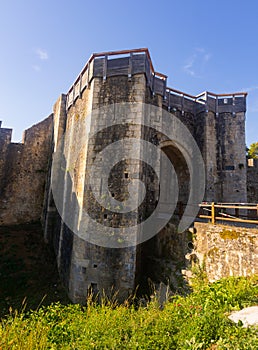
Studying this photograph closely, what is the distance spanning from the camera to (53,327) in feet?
12.8

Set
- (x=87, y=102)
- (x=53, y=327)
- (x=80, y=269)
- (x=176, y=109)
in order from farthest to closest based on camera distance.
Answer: (x=176, y=109), (x=87, y=102), (x=80, y=269), (x=53, y=327)

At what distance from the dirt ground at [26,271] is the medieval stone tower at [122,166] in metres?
0.65

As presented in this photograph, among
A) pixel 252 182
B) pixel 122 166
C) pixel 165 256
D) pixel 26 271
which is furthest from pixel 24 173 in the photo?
pixel 252 182

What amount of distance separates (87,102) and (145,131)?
10.1 feet

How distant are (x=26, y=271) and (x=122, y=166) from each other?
7.03 metres

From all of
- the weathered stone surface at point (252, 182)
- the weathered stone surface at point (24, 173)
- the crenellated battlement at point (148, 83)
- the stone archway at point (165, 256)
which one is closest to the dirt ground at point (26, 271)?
the weathered stone surface at point (24, 173)

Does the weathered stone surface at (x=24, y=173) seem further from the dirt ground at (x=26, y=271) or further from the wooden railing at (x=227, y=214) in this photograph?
the wooden railing at (x=227, y=214)

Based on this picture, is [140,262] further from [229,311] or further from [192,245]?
[229,311]

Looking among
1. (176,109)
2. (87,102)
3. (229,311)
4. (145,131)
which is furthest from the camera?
(176,109)

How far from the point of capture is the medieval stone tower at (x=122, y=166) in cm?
849

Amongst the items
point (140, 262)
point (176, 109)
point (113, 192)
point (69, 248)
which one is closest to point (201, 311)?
point (140, 262)

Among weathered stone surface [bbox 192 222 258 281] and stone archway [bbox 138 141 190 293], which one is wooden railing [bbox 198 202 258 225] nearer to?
weathered stone surface [bbox 192 222 258 281]

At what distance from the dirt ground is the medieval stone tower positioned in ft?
2.12

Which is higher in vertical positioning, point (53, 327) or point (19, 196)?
point (19, 196)
